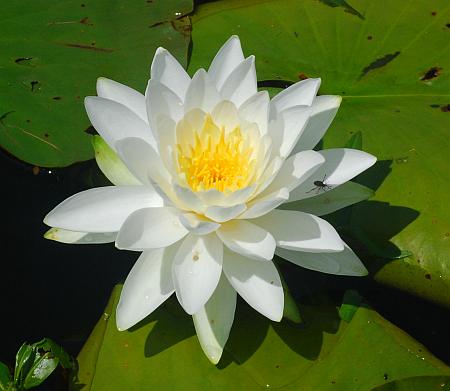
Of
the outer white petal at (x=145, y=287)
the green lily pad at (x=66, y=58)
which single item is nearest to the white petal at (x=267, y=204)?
the outer white petal at (x=145, y=287)

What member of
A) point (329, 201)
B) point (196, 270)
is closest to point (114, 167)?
point (196, 270)

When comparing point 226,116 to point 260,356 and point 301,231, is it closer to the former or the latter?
point 301,231

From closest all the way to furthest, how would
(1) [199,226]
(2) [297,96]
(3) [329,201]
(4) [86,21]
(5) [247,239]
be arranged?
(1) [199,226] < (5) [247,239] < (2) [297,96] < (3) [329,201] < (4) [86,21]

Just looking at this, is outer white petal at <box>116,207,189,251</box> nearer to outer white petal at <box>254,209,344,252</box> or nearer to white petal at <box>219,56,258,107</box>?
outer white petal at <box>254,209,344,252</box>

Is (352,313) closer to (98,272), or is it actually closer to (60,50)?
(98,272)

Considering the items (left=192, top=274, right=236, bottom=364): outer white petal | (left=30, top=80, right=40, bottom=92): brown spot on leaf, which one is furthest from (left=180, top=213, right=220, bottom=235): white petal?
(left=30, top=80, right=40, bottom=92): brown spot on leaf
